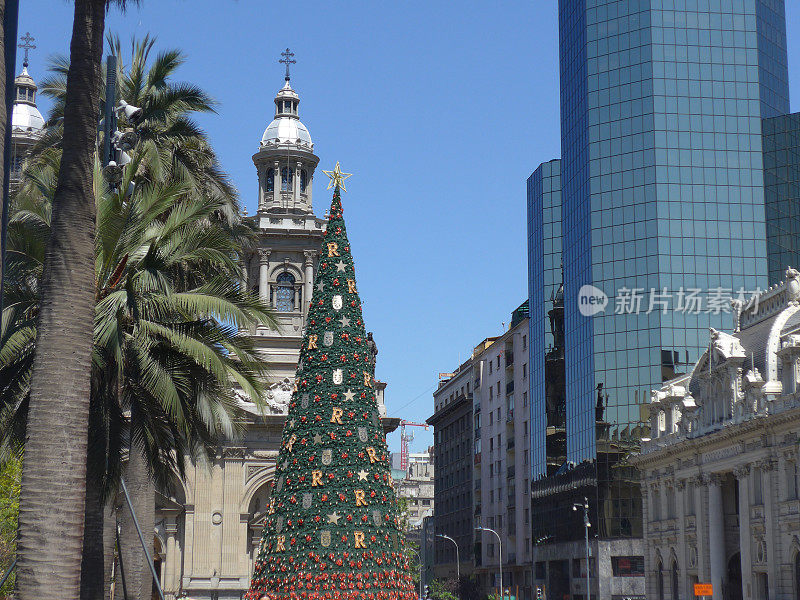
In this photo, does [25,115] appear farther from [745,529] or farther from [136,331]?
[136,331]

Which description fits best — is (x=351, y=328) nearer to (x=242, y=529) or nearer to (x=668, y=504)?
(x=242, y=529)

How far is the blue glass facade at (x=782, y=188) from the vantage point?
84875mm

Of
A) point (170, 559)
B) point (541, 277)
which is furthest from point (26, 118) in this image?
point (541, 277)

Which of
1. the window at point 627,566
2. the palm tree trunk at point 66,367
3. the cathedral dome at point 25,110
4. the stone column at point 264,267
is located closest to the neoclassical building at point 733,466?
the window at point 627,566

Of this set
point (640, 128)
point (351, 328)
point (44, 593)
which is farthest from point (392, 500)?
point (640, 128)

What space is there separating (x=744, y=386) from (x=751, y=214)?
32032 millimetres

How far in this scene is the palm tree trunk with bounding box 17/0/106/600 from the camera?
13586mm

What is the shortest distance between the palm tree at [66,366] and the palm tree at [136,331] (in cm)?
551

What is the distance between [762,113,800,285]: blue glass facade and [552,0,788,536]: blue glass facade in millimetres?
1032

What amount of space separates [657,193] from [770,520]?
1443 inches

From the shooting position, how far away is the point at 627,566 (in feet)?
260

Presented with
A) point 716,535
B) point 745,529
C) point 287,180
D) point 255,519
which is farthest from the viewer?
point 287,180

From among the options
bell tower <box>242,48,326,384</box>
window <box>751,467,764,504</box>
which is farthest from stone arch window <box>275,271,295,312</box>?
window <box>751,467,764,504</box>

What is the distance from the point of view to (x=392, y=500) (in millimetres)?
22609
